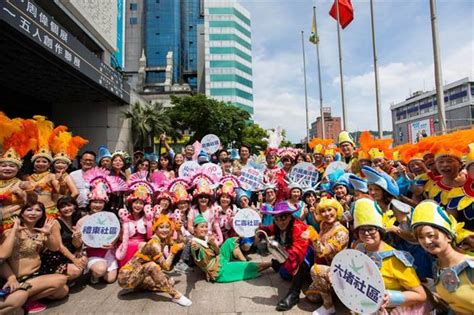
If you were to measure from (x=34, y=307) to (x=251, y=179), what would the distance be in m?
4.00

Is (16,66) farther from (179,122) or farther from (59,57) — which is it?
(179,122)

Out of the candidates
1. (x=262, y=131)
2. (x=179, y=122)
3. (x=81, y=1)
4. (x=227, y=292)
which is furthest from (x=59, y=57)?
(x=262, y=131)

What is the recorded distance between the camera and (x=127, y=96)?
20172 mm

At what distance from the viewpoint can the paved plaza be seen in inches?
134

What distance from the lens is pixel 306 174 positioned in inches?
220

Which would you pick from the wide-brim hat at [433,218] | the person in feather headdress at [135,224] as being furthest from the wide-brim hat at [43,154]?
the wide-brim hat at [433,218]

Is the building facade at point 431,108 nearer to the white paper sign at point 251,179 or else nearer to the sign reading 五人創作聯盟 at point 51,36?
the sign reading 五人創作聯盟 at point 51,36

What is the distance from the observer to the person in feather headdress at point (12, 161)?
133 inches

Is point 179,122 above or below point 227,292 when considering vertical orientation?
above

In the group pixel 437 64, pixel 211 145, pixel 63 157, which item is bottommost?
pixel 63 157

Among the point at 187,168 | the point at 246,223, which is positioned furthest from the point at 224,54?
the point at 246,223

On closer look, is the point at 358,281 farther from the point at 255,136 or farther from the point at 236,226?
the point at 255,136

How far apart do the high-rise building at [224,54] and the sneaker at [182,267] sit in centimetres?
4998

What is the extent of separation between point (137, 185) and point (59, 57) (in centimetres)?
906
